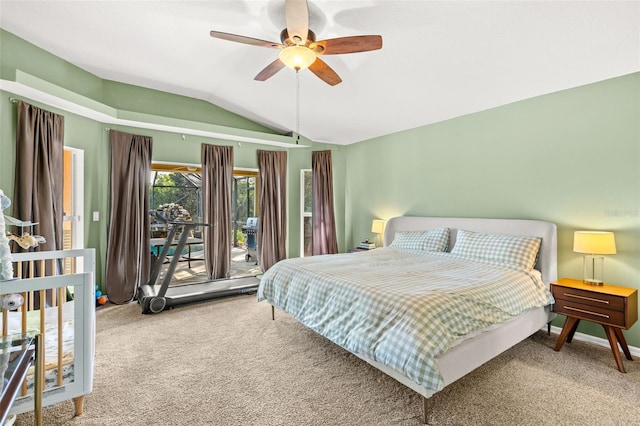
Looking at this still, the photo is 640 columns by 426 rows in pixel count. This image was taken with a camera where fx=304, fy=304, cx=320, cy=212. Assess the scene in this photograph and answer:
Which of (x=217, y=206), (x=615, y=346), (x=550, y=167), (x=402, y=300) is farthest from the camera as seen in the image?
(x=217, y=206)

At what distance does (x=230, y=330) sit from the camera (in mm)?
3148

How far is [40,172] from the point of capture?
10.3 ft

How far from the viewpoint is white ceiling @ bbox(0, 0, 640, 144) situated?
2355mm

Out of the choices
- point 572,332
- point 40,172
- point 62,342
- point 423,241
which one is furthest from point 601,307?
point 40,172

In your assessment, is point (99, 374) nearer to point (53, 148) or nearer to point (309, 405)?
point (309, 405)

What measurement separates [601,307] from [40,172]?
5.34m

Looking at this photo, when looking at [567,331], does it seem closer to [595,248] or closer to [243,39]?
[595,248]

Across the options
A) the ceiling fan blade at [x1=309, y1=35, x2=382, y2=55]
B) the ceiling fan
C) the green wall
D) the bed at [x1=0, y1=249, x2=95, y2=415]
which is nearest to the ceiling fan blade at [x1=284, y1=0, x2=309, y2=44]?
the ceiling fan

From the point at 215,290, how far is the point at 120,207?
1.72 m

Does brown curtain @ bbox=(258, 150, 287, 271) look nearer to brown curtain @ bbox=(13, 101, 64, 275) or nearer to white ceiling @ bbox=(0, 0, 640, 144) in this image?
white ceiling @ bbox=(0, 0, 640, 144)

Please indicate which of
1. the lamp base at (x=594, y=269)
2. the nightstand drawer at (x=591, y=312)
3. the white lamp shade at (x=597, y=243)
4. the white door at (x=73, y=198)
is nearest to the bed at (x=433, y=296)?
the nightstand drawer at (x=591, y=312)

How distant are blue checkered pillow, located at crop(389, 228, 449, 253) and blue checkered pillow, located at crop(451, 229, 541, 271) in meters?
0.24

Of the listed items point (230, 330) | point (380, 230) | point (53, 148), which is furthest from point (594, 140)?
point (53, 148)

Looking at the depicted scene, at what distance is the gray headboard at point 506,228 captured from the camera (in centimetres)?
301
